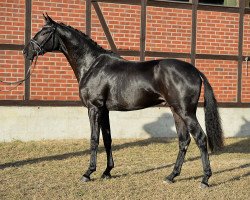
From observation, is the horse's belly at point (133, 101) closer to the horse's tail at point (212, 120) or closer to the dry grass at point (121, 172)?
the horse's tail at point (212, 120)

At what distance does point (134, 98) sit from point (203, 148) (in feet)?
4.14

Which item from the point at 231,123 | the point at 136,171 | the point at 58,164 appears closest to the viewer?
the point at 136,171

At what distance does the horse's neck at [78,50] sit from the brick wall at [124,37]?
3613 millimetres

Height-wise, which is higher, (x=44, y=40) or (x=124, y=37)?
(x=124, y=37)

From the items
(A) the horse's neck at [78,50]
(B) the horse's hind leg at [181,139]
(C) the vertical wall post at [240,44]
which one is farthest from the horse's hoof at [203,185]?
(C) the vertical wall post at [240,44]

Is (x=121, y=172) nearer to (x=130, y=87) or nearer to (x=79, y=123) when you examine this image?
(x=130, y=87)

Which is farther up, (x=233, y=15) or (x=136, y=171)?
(x=233, y=15)

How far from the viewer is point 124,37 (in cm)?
1104

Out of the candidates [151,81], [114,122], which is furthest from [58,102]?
[151,81]

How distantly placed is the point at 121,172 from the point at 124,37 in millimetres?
4662

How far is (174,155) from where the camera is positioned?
9078mm

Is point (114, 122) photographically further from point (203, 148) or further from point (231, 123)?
point (203, 148)

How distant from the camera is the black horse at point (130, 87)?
631 cm

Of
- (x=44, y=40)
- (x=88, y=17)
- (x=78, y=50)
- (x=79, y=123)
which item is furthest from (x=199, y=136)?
(x=88, y=17)
